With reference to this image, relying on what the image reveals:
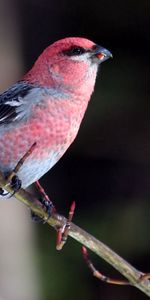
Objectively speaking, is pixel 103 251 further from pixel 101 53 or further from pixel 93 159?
pixel 93 159

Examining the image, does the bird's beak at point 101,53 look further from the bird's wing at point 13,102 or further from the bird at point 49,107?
the bird's wing at point 13,102

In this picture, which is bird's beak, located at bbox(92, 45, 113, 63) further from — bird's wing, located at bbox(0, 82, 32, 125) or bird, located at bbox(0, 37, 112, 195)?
bird's wing, located at bbox(0, 82, 32, 125)

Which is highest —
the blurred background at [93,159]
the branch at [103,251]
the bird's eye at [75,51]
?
the bird's eye at [75,51]

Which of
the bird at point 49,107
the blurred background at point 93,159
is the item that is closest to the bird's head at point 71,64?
the bird at point 49,107

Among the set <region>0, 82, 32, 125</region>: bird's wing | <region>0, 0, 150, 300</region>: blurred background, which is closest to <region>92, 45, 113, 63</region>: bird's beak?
<region>0, 82, 32, 125</region>: bird's wing

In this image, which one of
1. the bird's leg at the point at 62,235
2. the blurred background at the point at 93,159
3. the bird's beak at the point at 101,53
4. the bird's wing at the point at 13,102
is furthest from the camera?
the blurred background at the point at 93,159

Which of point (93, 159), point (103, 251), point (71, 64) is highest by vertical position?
point (71, 64)

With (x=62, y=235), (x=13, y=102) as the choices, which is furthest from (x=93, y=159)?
(x=62, y=235)
